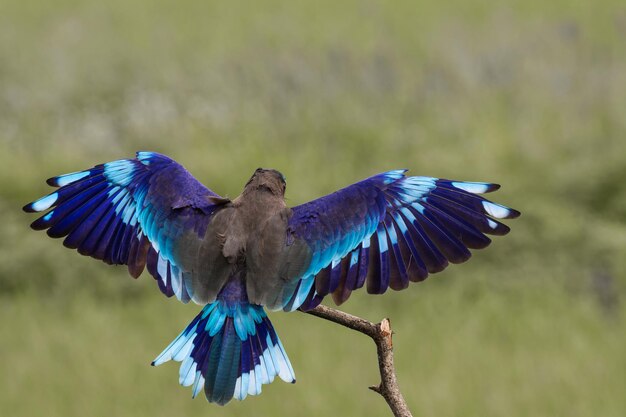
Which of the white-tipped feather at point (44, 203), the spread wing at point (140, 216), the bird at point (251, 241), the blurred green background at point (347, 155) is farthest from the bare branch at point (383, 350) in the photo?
the blurred green background at point (347, 155)

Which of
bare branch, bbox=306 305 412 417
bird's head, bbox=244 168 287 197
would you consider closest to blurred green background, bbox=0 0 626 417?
bird's head, bbox=244 168 287 197

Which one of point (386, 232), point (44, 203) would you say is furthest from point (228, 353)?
point (44, 203)

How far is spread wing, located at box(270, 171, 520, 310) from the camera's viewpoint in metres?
3.43

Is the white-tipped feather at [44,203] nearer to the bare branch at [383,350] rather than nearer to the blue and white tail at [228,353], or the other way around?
the blue and white tail at [228,353]

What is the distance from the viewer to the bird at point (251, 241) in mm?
3340

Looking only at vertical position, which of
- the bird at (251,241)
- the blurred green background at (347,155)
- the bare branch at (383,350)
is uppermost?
the blurred green background at (347,155)

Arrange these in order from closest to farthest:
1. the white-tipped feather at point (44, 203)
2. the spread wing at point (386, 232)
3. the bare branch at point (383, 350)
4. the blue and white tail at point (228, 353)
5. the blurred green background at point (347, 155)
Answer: the bare branch at point (383, 350) → the blue and white tail at point (228, 353) → the spread wing at point (386, 232) → the white-tipped feather at point (44, 203) → the blurred green background at point (347, 155)

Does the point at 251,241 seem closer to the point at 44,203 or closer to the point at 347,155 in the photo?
the point at 44,203

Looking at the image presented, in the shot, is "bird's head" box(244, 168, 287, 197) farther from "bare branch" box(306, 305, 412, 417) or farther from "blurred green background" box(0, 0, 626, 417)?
"blurred green background" box(0, 0, 626, 417)

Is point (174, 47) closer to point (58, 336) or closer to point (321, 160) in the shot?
point (321, 160)

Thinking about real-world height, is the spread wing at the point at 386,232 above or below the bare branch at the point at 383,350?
above

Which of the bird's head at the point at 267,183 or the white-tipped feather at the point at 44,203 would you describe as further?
the white-tipped feather at the point at 44,203

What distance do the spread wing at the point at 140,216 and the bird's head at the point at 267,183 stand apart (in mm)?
122

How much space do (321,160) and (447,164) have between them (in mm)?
1387
